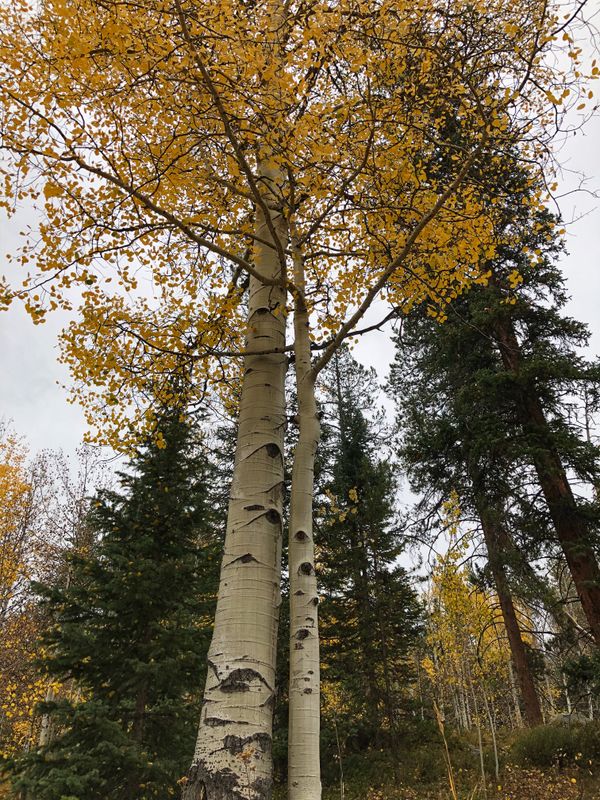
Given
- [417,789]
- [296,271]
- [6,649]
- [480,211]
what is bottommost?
[417,789]

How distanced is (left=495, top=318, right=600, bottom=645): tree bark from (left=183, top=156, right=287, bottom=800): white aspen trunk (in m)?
4.69

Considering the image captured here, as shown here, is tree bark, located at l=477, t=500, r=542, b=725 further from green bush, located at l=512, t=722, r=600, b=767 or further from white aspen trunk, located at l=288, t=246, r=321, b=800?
white aspen trunk, located at l=288, t=246, r=321, b=800

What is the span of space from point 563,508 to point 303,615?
20.3 feet

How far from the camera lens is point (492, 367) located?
356 inches

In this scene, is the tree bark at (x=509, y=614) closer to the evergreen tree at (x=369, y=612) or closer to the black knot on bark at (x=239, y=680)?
the evergreen tree at (x=369, y=612)

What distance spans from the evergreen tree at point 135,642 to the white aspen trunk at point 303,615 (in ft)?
A: 7.52

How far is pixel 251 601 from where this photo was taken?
2152 mm

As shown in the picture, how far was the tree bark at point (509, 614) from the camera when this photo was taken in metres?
8.09

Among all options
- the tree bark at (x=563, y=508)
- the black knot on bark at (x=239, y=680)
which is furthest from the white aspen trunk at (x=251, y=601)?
the tree bark at (x=563, y=508)

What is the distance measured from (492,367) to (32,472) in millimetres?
13744

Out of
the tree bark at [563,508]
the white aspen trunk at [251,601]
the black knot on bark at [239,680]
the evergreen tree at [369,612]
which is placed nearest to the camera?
the white aspen trunk at [251,601]

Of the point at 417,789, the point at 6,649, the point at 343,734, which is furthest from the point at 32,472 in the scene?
the point at 417,789

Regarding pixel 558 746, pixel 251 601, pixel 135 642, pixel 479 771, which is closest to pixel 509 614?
pixel 558 746

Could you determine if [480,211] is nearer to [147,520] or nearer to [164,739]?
[147,520]
